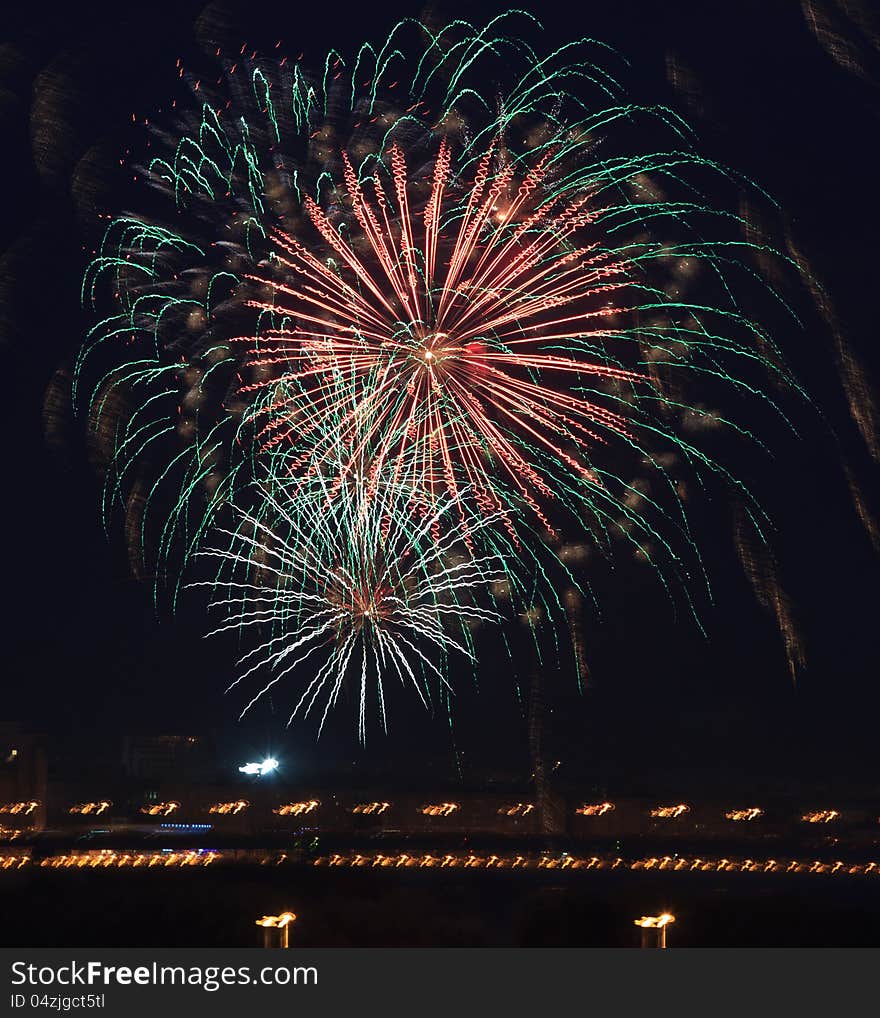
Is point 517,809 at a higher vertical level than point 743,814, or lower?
higher

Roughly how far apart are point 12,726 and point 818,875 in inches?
1799

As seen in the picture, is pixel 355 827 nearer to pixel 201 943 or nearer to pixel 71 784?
pixel 71 784

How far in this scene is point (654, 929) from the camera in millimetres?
27172

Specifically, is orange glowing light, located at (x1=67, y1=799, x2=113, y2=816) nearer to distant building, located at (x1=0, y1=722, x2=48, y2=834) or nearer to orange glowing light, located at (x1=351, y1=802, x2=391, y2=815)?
distant building, located at (x1=0, y1=722, x2=48, y2=834)

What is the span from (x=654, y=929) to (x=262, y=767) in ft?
212

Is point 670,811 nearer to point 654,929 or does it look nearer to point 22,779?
point 22,779

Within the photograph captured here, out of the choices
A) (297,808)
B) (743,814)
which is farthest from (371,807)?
(743,814)

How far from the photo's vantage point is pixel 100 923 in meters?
39.1

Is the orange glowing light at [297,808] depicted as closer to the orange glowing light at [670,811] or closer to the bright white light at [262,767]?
the bright white light at [262,767]

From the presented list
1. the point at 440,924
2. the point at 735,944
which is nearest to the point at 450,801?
the point at 440,924

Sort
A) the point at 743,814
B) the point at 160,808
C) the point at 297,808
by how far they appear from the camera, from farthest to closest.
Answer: the point at 160,808 < the point at 297,808 < the point at 743,814

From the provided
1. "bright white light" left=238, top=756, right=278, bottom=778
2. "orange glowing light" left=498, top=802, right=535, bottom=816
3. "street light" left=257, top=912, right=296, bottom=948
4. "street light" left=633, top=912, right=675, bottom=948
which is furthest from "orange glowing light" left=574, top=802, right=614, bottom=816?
"street light" left=257, top=912, right=296, bottom=948

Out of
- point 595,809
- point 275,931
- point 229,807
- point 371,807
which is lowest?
point 275,931

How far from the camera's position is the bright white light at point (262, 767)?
290 ft
